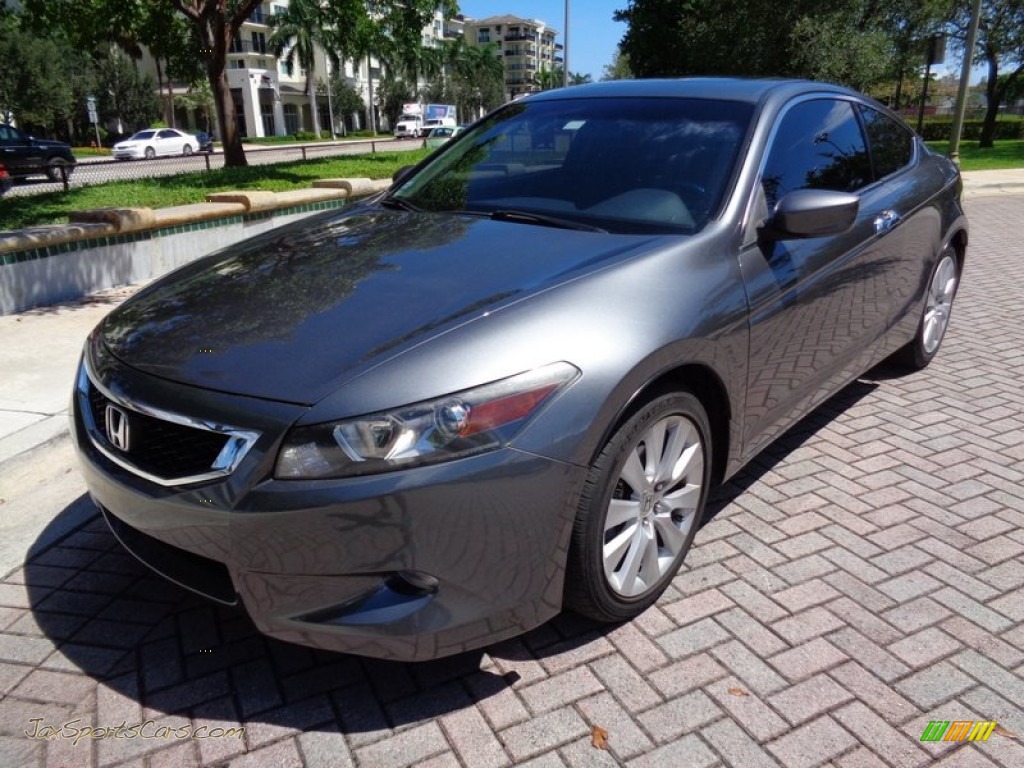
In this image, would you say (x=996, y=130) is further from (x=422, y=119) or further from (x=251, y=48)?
(x=251, y=48)

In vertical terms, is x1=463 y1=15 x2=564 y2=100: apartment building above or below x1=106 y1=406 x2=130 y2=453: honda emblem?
above

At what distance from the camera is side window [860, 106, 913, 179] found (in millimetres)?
4160

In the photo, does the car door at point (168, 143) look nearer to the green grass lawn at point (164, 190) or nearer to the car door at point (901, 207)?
the green grass lawn at point (164, 190)

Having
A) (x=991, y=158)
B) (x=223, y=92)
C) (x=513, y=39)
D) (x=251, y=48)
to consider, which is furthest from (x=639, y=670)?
(x=513, y=39)

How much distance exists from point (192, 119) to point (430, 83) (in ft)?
111

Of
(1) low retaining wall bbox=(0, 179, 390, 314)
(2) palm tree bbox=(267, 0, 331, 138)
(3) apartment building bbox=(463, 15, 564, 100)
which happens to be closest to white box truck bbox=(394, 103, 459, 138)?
(2) palm tree bbox=(267, 0, 331, 138)

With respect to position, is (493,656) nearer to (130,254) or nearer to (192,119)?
(130,254)

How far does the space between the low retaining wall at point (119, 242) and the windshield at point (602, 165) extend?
10.7 feet

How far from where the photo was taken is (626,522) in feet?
8.03

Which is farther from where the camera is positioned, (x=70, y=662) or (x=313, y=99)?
(x=313, y=99)

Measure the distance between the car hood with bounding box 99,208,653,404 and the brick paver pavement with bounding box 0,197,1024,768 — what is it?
74 cm

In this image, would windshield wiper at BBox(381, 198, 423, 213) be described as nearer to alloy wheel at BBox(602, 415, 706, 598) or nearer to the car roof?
the car roof

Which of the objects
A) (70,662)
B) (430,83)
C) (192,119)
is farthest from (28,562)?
(430,83)

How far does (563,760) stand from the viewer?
6.88 feet
